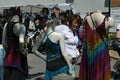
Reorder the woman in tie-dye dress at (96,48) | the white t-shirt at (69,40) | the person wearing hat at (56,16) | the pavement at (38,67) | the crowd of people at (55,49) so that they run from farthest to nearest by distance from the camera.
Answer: the pavement at (38,67), the white t-shirt at (69,40), the person wearing hat at (56,16), the woman in tie-dye dress at (96,48), the crowd of people at (55,49)

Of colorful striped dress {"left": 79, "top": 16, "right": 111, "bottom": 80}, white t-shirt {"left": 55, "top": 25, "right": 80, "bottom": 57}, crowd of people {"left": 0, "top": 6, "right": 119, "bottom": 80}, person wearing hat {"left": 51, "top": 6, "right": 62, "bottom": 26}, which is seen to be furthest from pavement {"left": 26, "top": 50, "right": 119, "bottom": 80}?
crowd of people {"left": 0, "top": 6, "right": 119, "bottom": 80}

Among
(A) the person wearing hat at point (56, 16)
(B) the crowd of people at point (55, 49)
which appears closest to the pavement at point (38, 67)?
(A) the person wearing hat at point (56, 16)

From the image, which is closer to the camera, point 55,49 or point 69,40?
point 55,49

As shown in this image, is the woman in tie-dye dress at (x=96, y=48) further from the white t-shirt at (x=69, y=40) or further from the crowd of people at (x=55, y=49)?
the white t-shirt at (x=69, y=40)

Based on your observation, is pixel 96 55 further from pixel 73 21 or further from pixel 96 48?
pixel 73 21

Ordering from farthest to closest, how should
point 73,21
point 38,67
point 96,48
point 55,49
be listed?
point 38,67 < point 73,21 < point 96,48 < point 55,49

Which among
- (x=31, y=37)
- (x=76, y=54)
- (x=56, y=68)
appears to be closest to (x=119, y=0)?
(x=31, y=37)

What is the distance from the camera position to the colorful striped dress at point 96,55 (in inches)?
273

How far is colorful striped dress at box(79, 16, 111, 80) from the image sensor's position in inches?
273

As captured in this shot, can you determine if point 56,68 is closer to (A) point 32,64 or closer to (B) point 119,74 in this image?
(B) point 119,74

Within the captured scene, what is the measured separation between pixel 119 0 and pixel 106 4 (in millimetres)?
9586

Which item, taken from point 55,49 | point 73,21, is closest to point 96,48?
point 55,49

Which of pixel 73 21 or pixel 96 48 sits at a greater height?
pixel 73 21

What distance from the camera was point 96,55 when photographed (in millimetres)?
7051
